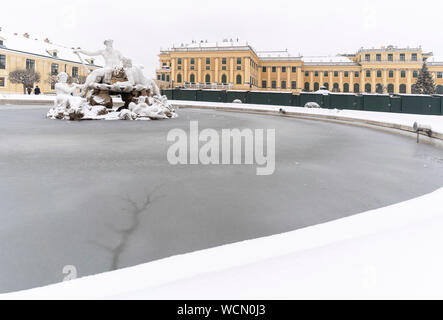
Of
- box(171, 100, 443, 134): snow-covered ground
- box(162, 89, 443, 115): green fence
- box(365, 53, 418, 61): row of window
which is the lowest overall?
box(171, 100, 443, 134): snow-covered ground

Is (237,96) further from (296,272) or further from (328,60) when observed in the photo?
(328,60)

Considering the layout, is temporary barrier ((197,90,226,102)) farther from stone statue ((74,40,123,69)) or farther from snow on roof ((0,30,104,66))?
snow on roof ((0,30,104,66))

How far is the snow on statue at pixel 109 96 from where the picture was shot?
15383 millimetres

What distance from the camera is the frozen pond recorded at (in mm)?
2525

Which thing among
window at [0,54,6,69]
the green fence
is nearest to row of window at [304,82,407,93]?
the green fence

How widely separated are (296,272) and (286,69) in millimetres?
82904

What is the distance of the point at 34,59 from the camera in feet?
172

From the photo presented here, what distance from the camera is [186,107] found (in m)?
29.5

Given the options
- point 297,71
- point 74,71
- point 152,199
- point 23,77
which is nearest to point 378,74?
point 297,71

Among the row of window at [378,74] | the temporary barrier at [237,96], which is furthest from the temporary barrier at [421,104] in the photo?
the row of window at [378,74]

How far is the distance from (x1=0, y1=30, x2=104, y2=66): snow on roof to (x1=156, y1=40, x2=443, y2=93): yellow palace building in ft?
76.0

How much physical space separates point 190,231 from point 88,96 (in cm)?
1612

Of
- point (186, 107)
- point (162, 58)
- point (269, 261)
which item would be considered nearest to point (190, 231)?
point (269, 261)

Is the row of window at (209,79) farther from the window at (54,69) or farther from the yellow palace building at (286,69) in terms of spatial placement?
the window at (54,69)
